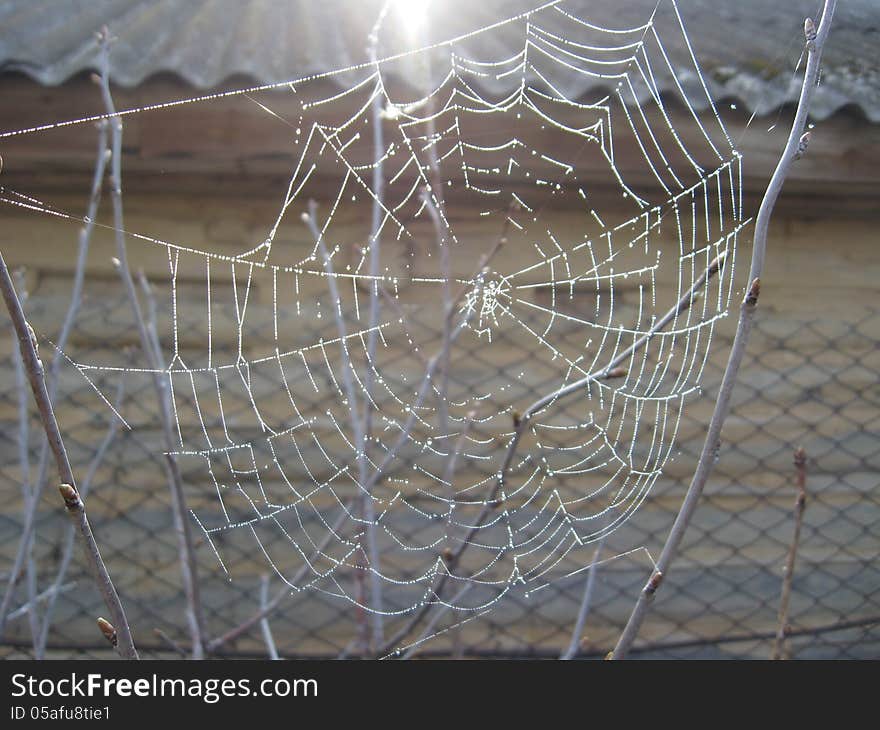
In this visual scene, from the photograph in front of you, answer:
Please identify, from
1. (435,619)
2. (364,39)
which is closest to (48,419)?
(435,619)

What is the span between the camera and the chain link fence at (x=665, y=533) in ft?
7.02

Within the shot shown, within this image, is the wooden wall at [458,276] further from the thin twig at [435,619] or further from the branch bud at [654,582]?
the branch bud at [654,582]

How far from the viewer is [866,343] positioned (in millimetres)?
2334

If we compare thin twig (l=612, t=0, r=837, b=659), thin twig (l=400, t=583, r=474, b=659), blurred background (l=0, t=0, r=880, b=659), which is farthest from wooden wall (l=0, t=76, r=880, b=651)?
thin twig (l=612, t=0, r=837, b=659)

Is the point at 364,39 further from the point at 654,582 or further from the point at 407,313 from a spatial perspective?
the point at 654,582

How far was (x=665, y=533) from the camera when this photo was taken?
228cm

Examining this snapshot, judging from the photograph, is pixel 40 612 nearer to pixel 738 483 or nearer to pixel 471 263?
pixel 471 263

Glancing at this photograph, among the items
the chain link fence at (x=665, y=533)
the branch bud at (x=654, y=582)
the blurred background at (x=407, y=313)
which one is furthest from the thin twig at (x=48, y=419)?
the chain link fence at (x=665, y=533)

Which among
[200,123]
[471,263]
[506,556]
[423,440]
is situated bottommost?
[506,556]

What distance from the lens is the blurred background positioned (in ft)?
6.39

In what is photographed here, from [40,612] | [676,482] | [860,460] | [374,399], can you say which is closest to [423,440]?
[374,399]

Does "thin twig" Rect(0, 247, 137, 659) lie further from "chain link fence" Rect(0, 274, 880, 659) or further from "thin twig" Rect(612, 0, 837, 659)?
"chain link fence" Rect(0, 274, 880, 659)

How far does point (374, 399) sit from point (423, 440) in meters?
0.17

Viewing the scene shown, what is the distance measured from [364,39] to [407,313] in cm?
79
